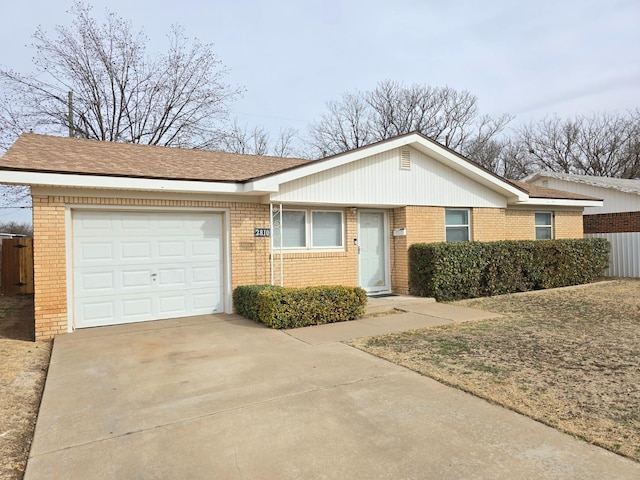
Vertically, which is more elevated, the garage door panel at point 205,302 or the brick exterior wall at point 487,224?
the brick exterior wall at point 487,224

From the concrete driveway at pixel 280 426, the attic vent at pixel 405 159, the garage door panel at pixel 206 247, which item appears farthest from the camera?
the attic vent at pixel 405 159

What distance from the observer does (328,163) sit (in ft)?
32.3

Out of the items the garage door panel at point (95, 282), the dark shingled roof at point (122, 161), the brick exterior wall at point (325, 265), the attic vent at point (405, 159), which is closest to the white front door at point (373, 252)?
the brick exterior wall at point (325, 265)

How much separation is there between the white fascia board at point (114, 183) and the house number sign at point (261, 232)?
100 centimetres

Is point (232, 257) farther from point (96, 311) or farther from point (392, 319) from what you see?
point (392, 319)

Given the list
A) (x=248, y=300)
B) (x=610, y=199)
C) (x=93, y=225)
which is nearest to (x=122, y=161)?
(x=93, y=225)

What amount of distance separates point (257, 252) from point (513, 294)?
6953 mm

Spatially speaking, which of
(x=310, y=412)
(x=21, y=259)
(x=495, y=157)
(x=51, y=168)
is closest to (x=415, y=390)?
(x=310, y=412)

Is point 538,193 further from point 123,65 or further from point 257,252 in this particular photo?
point 123,65

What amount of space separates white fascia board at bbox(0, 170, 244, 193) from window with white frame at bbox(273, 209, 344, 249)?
161cm

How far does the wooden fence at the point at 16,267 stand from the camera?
14797mm

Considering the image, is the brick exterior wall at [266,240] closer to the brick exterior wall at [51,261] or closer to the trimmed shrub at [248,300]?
the brick exterior wall at [51,261]

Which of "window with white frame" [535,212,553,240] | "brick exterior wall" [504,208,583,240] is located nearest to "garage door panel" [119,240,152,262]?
"brick exterior wall" [504,208,583,240]

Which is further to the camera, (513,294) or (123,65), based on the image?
(123,65)
